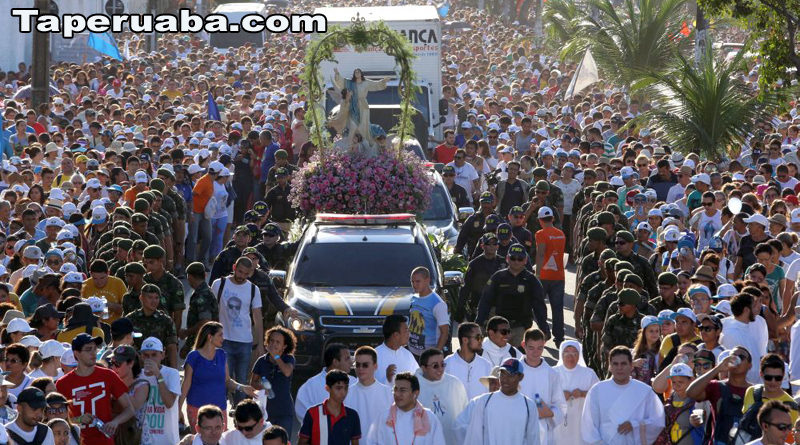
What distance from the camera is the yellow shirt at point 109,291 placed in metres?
13.6

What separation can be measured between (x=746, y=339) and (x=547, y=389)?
5.80 feet

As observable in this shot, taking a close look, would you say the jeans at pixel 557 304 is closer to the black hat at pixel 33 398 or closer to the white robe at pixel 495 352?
the white robe at pixel 495 352

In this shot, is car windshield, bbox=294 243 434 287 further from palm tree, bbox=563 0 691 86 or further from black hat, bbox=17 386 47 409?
palm tree, bbox=563 0 691 86

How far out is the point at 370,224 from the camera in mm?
15578

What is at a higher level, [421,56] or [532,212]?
[421,56]

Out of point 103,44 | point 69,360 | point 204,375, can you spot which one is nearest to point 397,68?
point 103,44

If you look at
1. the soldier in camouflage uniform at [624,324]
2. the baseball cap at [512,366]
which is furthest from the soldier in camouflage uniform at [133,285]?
the baseball cap at [512,366]

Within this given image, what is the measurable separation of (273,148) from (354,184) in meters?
5.49

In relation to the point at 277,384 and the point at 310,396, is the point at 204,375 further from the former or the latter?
the point at 310,396

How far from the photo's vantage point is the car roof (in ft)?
49.4

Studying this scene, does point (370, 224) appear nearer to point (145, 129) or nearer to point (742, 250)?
point (742, 250)

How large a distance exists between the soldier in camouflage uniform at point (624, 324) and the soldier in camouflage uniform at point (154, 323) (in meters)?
3.63

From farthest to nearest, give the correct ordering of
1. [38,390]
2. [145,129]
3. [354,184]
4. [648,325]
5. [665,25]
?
[665,25], [145,129], [354,184], [648,325], [38,390]

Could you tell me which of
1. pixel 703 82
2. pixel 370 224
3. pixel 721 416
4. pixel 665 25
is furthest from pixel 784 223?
pixel 665 25
